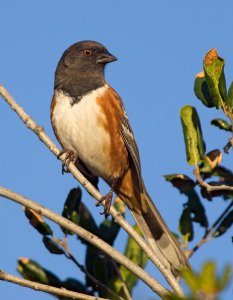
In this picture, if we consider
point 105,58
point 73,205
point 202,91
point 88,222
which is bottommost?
point 88,222

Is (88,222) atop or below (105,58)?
below

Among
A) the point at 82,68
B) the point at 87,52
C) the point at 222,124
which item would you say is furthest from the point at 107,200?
the point at 87,52

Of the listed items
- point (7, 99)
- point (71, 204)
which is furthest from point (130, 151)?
point (7, 99)

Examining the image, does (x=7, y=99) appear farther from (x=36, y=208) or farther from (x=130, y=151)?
(x=130, y=151)

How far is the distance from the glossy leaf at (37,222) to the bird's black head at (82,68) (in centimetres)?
109

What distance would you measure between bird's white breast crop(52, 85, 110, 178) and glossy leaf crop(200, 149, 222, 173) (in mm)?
878

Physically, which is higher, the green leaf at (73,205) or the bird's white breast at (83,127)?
the bird's white breast at (83,127)

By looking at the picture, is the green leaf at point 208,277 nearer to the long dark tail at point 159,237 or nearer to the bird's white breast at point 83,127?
the long dark tail at point 159,237

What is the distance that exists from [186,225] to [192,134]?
0.71m

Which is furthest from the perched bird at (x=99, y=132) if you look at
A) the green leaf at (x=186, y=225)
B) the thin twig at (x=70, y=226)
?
the thin twig at (x=70, y=226)

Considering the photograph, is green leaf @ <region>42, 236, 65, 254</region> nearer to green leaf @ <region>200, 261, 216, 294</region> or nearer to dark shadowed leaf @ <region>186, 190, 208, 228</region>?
dark shadowed leaf @ <region>186, 190, 208, 228</region>

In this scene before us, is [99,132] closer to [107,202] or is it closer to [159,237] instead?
[107,202]

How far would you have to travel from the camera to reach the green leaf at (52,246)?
3189 millimetres

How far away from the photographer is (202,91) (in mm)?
3316
